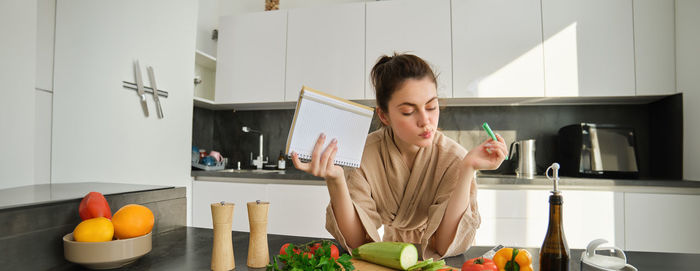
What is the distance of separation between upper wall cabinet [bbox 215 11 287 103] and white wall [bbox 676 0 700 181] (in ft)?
8.98

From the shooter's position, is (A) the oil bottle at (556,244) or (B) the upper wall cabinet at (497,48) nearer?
(A) the oil bottle at (556,244)

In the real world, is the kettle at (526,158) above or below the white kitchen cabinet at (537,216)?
above

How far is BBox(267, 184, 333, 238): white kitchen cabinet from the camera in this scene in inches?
98.8

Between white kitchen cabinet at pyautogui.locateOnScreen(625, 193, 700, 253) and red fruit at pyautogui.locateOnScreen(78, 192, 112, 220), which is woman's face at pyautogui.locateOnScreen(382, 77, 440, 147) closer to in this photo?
red fruit at pyautogui.locateOnScreen(78, 192, 112, 220)

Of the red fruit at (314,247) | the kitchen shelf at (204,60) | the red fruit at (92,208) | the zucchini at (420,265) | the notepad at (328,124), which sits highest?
the kitchen shelf at (204,60)

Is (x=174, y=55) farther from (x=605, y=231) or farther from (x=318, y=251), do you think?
(x=605, y=231)

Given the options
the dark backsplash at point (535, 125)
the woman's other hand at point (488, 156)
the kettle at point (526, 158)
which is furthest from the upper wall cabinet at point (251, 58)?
the woman's other hand at point (488, 156)

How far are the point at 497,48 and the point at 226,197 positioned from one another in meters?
2.26

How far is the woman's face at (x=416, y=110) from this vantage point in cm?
111

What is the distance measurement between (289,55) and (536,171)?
2138 millimetres

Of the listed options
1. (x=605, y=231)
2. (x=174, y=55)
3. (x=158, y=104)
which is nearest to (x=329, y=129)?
(x=158, y=104)

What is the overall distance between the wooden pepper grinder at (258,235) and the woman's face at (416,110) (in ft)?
1.74

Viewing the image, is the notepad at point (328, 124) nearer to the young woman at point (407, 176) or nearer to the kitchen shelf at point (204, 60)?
the young woman at point (407, 176)

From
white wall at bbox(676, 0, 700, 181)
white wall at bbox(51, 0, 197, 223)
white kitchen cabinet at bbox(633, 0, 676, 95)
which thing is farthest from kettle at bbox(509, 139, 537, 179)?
white wall at bbox(51, 0, 197, 223)
